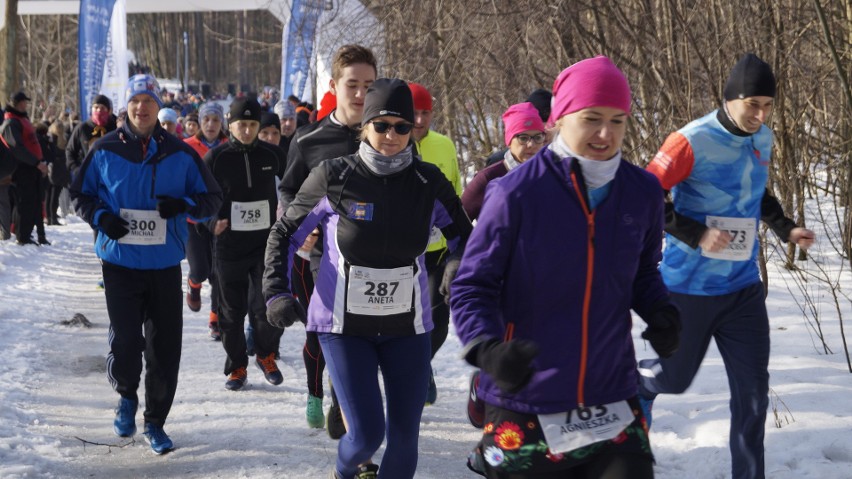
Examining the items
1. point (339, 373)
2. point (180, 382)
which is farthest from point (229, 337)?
point (339, 373)

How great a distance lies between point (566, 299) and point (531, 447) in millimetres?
409

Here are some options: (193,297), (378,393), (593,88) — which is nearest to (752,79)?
(593,88)

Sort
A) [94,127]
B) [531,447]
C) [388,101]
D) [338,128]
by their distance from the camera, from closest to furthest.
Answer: [531,447], [388,101], [338,128], [94,127]

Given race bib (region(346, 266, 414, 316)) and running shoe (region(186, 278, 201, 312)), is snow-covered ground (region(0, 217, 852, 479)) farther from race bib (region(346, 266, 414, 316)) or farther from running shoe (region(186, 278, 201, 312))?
race bib (region(346, 266, 414, 316))

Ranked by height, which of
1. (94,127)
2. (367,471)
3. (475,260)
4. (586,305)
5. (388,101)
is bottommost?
(367,471)

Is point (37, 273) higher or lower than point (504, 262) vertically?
lower

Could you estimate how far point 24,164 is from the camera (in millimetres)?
13688

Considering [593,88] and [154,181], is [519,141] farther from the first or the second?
[593,88]

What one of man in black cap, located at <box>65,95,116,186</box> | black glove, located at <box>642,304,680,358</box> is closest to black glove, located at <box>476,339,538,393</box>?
black glove, located at <box>642,304,680,358</box>

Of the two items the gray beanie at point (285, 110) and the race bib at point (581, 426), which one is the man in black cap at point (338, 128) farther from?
the gray beanie at point (285, 110)

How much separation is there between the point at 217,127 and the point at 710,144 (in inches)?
233

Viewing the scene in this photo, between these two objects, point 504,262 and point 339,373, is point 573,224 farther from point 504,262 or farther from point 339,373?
point 339,373

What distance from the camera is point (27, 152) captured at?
13.3 metres

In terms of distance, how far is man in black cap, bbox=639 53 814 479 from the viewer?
4.27 meters
